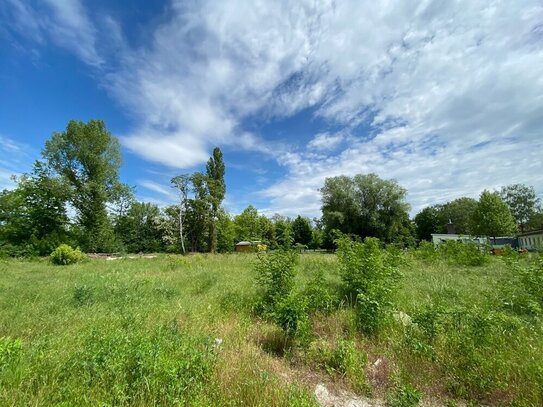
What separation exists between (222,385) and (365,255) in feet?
14.8

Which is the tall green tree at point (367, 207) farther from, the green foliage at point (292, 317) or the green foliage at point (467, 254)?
the green foliage at point (292, 317)

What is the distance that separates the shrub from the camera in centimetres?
487

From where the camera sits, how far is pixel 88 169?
2994cm

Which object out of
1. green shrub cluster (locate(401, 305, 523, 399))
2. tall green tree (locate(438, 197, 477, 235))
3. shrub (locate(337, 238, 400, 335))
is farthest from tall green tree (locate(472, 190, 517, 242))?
green shrub cluster (locate(401, 305, 523, 399))

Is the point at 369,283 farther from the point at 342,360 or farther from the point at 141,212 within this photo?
the point at 141,212

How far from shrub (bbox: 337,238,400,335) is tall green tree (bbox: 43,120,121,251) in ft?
98.7

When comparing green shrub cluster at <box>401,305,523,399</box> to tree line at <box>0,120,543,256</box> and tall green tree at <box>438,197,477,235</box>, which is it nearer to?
tree line at <box>0,120,543,256</box>

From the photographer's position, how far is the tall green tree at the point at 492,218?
38.8 metres

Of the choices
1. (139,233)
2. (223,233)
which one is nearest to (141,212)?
(139,233)

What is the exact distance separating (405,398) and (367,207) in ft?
126

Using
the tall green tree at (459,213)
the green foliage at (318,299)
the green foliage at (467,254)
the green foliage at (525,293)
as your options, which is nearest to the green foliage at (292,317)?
the green foliage at (318,299)

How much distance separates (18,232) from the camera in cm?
2714

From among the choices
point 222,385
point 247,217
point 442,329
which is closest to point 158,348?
point 222,385

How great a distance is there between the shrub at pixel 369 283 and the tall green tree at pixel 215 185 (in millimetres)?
30396
